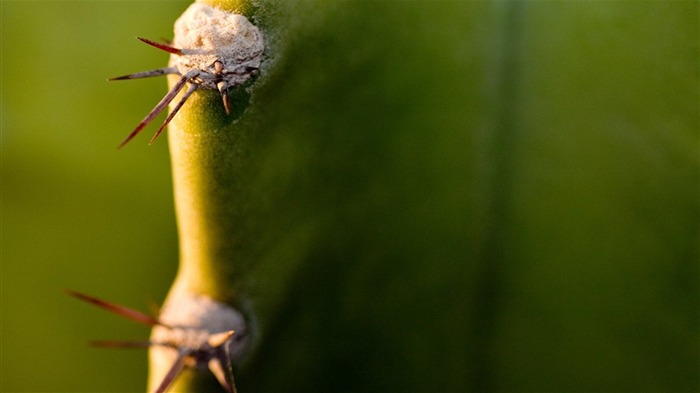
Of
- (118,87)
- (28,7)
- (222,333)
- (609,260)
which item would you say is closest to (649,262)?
(609,260)

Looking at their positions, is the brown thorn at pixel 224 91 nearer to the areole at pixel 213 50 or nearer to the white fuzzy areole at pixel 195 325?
the areole at pixel 213 50

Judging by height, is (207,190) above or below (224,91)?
below

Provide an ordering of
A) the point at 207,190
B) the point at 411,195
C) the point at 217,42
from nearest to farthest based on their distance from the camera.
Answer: the point at 217,42
the point at 207,190
the point at 411,195

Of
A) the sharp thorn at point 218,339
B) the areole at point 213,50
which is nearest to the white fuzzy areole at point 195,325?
the sharp thorn at point 218,339

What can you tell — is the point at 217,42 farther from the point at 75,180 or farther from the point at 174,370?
the point at 75,180

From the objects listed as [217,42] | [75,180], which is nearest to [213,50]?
[217,42]

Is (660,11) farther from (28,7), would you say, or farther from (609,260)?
(28,7)
